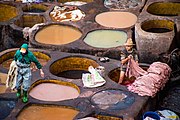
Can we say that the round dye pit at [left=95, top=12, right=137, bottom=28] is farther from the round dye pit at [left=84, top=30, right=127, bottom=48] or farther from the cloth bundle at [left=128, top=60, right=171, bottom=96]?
the cloth bundle at [left=128, top=60, right=171, bottom=96]

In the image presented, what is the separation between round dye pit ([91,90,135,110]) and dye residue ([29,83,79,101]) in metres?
0.57

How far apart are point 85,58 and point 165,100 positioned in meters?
2.29

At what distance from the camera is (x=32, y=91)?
1009 cm

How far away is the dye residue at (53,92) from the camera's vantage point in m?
9.91

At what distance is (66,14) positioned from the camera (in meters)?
14.2

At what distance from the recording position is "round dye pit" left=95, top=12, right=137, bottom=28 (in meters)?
13.3

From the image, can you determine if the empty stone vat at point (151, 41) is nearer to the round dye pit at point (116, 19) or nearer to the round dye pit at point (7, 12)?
the round dye pit at point (116, 19)

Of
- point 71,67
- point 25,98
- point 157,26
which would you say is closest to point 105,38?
point 157,26

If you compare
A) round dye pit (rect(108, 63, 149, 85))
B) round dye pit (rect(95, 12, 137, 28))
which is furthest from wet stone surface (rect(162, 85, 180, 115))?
round dye pit (rect(95, 12, 137, 28))

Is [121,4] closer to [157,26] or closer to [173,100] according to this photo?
[157,26]

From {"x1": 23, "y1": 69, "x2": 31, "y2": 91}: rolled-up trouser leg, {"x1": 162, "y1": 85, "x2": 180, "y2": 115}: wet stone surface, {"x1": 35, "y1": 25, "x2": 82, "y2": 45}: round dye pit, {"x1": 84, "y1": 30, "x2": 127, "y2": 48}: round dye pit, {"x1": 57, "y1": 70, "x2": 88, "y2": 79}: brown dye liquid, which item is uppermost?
{"x1": 23, "y1": 69, "x2": 31, "y2": 91}: rolled-up trouser leg

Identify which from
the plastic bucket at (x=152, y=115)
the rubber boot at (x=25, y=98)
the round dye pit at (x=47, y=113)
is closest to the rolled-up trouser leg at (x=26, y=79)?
the rubber boot at (x=25, y=98)

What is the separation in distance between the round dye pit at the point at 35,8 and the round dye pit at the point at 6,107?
5.65 m

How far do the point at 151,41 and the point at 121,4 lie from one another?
346 cm
